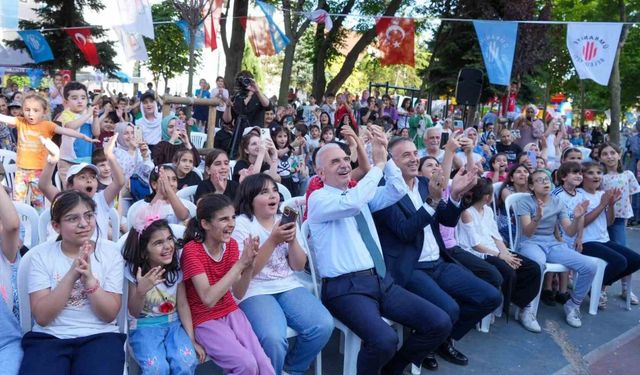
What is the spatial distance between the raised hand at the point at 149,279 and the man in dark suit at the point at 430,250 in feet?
4.86

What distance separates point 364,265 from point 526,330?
6.36 ft

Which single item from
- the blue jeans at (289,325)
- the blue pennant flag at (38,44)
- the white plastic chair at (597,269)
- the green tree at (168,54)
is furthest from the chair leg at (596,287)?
the green tree at (168,54)

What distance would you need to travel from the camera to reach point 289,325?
292 centimetres

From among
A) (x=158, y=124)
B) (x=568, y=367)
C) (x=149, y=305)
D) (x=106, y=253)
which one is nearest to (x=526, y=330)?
(x=568, y=367)

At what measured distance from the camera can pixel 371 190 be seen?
9.73 ft

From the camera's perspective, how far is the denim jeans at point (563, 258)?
4428 mm

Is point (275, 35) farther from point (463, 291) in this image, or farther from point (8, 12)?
point (463, 291)

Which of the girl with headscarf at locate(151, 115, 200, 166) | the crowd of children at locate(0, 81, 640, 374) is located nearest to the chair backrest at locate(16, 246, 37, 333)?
the crowd of children at locate(0, 81, 640, 374)

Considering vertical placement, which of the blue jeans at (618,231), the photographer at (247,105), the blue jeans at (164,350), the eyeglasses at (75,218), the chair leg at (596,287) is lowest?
the chair leg at (596,287)

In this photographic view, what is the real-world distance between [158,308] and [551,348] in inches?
114

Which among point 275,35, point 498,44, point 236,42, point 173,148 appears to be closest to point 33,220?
point 173,148

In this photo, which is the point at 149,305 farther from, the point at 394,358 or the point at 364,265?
the point at 394,358

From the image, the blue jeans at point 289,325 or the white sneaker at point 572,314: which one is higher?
the blue jeans at point 289,325

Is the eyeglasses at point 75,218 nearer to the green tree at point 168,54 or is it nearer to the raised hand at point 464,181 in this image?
the raised hand at point 464,181
